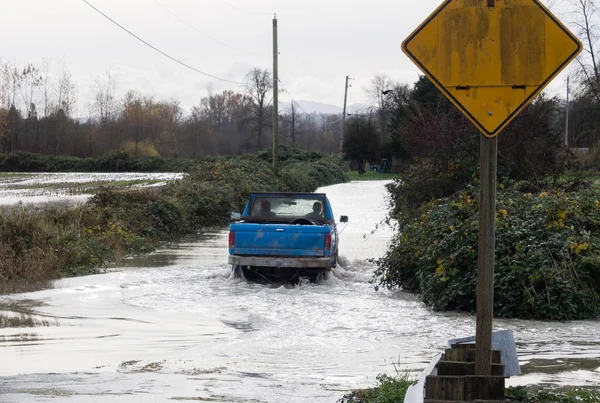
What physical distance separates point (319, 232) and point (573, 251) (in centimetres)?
472

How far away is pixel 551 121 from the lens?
2191 centimetres

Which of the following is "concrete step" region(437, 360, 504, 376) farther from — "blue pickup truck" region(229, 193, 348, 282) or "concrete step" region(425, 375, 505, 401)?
"blue pickup truck" region(229, 193, 348, 282)

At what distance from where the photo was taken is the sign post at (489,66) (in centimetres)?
575

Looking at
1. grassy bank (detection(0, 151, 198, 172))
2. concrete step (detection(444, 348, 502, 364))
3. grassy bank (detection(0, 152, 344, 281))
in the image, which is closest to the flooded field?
grassy bank (detection(0, 152, 344, 281))

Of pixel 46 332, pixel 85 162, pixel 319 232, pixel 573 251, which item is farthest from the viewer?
pixel 85 162

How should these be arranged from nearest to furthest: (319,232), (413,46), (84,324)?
(413,46) → (84,324) → (319,232)

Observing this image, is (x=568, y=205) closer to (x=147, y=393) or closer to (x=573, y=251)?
(x=573, y=251)

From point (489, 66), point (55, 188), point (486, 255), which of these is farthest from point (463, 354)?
point (55, 188)

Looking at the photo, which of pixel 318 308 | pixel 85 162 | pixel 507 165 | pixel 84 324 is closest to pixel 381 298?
pixel 318 308

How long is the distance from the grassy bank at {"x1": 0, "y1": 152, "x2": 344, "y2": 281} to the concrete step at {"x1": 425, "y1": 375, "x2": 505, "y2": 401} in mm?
11693

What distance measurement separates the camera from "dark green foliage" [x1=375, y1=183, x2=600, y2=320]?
12.2 metres

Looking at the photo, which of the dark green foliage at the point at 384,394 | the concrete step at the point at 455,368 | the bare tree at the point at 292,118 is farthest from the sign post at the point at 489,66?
the bare tree at the point at 292,118

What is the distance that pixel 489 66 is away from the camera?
5859mm

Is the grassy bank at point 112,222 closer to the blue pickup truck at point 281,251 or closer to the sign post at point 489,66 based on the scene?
the blue pickup truck at point 281,251
